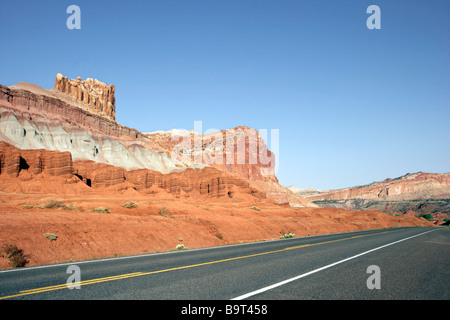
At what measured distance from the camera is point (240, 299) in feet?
20.0

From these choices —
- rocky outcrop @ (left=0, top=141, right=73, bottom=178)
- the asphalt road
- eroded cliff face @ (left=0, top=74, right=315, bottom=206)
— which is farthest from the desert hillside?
the asphalt road

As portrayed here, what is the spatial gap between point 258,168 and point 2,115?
10642 cm

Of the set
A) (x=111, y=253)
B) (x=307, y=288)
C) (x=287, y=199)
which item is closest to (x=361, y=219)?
(x=111, y=253)

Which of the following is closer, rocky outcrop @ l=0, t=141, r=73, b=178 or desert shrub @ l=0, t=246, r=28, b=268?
desert shrub @ l=0, t=246, r=28, b=268

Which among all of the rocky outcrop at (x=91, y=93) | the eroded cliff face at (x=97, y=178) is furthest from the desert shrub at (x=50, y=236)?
the rocky outcrop at (x=91, y=93)

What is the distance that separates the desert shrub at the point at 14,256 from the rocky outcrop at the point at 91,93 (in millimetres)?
142259

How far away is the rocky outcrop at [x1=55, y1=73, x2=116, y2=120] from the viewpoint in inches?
5709

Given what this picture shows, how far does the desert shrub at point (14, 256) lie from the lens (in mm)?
12375

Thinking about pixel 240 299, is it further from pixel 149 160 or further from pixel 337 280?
pixel 149 160

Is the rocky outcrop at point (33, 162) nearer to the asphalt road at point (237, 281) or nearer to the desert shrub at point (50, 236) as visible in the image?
the desert shrub at point (50, 236)

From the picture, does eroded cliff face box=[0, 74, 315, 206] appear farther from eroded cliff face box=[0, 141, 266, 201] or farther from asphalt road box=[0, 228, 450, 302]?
asphalt road box=[0, 228, 450, 302]

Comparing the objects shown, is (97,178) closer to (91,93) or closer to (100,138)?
(100,138)

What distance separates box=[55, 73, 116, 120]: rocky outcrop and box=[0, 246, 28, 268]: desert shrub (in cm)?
14226

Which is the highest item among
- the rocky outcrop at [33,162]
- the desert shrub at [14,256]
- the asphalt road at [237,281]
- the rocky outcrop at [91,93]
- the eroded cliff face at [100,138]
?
the rocky outcrop at [91,93]
